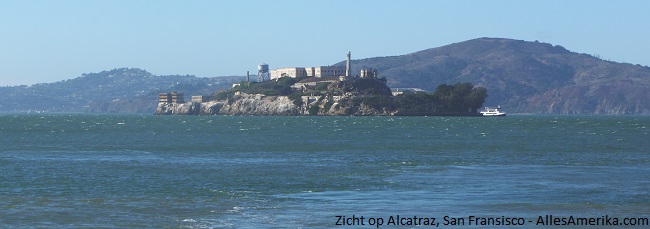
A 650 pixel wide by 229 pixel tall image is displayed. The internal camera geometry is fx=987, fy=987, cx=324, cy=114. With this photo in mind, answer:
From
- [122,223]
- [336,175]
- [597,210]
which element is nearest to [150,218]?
[122,223]

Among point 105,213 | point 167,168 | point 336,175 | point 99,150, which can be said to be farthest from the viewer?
point 99,150

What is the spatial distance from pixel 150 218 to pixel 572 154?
48.4 metres

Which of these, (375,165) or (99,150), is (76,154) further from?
(375,165)

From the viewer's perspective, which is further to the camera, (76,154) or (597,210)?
(76,154)

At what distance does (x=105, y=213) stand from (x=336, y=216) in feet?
28.4

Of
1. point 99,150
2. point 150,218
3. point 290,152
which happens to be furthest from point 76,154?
point 150,218

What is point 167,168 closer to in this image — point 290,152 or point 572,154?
point 290,152

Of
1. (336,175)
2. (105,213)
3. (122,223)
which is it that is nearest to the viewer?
(122,223)

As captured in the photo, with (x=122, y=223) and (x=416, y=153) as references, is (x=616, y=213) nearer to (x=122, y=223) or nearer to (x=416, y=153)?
(x=122, y=223)

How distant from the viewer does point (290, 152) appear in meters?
80.2

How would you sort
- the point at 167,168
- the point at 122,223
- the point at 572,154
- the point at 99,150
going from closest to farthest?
the point at 122,223, the point at 167,168, the point at 572,154, the point at 99,150

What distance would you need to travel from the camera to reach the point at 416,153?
78.2m

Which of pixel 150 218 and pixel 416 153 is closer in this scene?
pixel 150 218

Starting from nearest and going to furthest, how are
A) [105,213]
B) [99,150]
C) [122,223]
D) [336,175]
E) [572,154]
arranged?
[122,223]
[105,213]
[336,175]
[572,154]
[99,150]
